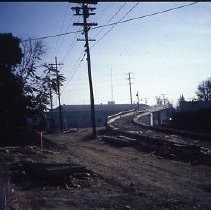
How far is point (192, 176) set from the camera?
1409 cm

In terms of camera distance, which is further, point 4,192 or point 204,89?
point 204,89

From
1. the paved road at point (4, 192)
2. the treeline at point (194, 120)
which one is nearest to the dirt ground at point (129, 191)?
the paved road at point (4, 192)

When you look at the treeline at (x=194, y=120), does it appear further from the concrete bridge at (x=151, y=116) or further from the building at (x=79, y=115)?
the building at (x=79, y=115)

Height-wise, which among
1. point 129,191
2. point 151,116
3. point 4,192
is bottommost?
point 129,191

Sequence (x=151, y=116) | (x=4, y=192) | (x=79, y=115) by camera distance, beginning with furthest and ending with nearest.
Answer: (x=79, y=115) → (x=151, y=116) → (x=4, y=192)

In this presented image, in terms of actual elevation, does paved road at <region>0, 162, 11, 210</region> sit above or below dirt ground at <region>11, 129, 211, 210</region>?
above

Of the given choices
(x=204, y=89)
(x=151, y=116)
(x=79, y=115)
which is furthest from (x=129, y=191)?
(x=204, y=89)

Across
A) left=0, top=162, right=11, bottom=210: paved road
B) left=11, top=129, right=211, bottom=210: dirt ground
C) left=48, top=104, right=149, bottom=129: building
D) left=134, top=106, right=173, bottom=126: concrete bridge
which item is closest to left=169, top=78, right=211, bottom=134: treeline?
left=134, top=106, right=173, bottom=126: concrete bridge

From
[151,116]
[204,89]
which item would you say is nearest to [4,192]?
[151,116]

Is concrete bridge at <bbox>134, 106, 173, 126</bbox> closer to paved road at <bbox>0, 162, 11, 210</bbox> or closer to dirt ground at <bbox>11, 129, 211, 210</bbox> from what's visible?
dirt ground at <bbox>11, 129, 211, 210</bbox>

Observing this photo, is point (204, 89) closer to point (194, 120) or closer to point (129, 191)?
point (194, 120)

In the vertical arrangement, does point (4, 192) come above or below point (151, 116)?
above

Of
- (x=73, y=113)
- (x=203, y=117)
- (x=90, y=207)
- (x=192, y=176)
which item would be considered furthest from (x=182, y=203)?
(x=73, y=113)

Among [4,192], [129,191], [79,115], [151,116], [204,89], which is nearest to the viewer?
[4,192]
